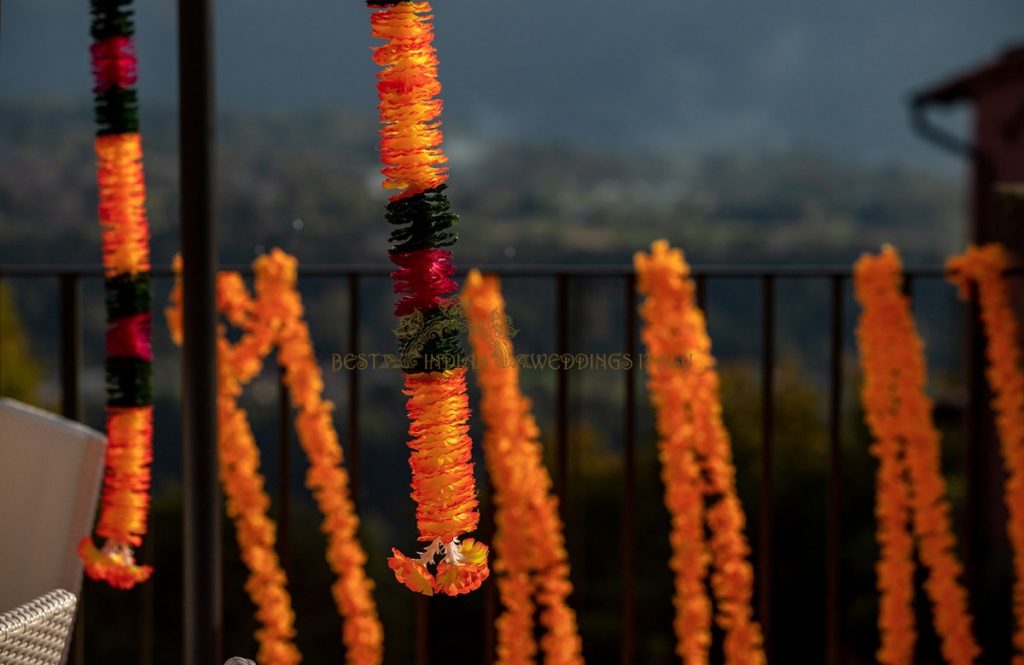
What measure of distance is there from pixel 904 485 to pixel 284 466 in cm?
153

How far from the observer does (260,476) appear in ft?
7.47


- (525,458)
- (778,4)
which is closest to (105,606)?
(525,458)

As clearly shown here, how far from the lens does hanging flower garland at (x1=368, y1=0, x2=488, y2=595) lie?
4.10 ft

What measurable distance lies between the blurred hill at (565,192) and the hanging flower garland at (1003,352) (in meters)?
11.9

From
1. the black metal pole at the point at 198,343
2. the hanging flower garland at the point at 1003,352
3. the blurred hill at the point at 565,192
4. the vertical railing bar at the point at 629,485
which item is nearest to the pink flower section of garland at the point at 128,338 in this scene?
the black metal pole at the point at 198,343

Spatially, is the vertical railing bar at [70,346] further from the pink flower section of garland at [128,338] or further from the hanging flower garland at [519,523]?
the hanging flower garland at [519,523]

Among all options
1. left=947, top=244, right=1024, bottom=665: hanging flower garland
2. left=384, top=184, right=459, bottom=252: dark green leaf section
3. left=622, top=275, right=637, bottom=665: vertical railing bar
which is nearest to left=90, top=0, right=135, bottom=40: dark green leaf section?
left=384, top=184, right=459, bottom=252: dark green leaf section

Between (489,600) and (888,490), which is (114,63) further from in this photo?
(888,490)

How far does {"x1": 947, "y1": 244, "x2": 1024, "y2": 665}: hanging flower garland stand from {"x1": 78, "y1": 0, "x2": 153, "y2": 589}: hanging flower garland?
178 cm

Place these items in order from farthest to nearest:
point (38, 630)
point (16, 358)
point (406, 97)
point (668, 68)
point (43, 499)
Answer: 1. point (668, 68)
2. point (16, 358)
3. point (43, 499)
4. point (38, 630)
5. point (406, 97)

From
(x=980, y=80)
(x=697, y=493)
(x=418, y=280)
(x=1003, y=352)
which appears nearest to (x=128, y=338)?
(x=418, y=280)

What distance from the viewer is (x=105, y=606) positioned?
12352 mm

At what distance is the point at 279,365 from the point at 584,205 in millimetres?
16356

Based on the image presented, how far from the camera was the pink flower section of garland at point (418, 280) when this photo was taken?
1.25 meters
